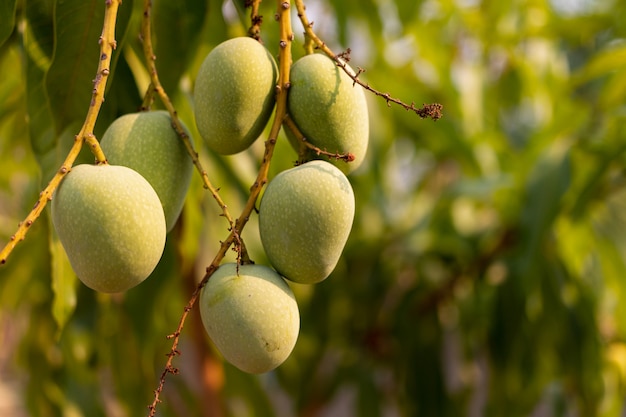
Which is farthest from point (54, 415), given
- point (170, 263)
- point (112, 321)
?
point (170, 263)

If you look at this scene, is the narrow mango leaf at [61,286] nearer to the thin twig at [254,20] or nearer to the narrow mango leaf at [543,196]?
the thin twig at [254,20]

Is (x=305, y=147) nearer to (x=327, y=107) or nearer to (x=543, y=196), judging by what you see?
(x=327, y=107)

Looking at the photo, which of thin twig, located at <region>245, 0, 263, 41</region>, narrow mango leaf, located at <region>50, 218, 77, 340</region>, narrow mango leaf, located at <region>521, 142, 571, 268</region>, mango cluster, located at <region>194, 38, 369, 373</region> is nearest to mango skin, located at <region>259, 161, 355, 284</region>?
mango cluster, located at <region>194, 38, 369, 373</region>

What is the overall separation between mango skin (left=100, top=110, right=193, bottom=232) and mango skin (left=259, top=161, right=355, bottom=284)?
6 centimetres

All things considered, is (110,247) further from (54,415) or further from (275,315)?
(54,415)

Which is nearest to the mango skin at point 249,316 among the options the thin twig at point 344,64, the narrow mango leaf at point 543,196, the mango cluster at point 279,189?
the mango cluster at point 279,189

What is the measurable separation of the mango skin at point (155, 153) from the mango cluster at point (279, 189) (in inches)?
0.9

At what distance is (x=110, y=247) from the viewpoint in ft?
1.26

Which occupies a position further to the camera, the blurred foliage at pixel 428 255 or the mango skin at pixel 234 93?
the blurred foliage at pixel 428 255

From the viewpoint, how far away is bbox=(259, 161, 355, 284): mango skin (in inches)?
16.4

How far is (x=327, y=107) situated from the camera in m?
0.44

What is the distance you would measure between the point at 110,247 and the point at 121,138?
93 millimetres

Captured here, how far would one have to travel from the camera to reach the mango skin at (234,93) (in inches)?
17.6

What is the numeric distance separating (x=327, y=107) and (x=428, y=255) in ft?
2.71
